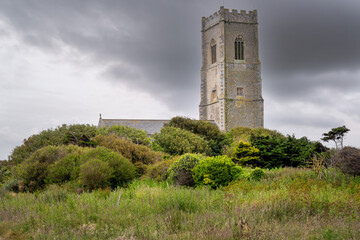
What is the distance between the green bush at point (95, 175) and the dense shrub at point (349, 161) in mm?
7482

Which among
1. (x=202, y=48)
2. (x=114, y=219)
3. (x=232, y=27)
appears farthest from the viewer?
(x=202, y=48)

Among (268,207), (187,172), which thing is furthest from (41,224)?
(187,172)

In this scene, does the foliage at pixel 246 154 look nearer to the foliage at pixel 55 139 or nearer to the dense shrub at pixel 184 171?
the dense shrub at pixel 184 171

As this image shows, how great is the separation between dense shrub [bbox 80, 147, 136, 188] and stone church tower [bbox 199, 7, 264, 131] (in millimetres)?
31084

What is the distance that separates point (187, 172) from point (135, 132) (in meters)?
7.78

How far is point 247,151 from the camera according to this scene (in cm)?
1662

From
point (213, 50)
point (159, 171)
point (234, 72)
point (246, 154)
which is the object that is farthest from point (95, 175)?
point (213, 50)

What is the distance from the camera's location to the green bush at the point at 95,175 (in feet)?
33.0

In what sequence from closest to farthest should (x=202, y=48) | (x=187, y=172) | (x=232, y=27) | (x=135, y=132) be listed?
(x=187, y=172) < (x=135, y=132) < (x=232, y=27) < (x=202, y=48)

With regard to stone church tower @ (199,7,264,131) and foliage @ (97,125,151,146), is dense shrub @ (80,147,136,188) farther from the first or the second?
stone church tower @ (199,7,264,131)

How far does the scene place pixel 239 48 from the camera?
4484cm

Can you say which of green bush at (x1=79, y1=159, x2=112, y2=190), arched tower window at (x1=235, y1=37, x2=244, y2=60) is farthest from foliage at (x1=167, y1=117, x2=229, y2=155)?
arched tower window at (x1=235, y1=37, x2=244, y2=60)

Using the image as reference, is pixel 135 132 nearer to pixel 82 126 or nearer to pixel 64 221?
pixel 82 126

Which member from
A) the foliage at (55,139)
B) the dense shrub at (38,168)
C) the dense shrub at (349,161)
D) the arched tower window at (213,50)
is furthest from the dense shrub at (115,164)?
the arched tower window at (213,50)
